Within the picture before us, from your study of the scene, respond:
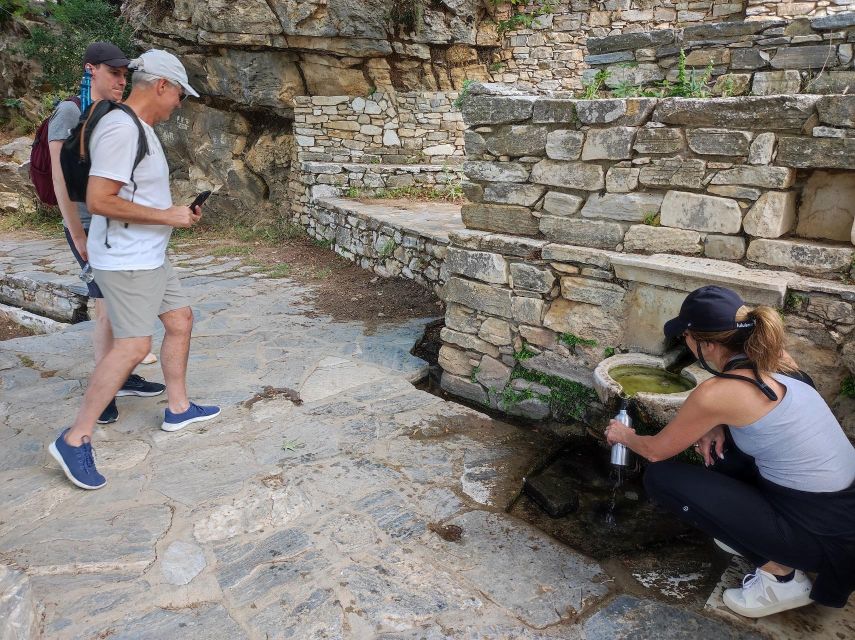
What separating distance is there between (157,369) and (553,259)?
9.33ft

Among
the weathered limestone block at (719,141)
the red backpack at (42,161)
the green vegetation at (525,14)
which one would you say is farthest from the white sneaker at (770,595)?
the green vegetation at (525,14)

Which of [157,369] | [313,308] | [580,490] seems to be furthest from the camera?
[313,308]

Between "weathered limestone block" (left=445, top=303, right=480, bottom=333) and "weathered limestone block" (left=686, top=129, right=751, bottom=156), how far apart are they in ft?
5.32

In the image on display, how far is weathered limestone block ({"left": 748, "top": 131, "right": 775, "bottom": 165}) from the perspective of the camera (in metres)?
2.66

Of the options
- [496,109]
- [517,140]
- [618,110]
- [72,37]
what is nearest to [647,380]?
[618,110]

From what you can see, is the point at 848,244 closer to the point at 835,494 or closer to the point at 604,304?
the point at 604,304

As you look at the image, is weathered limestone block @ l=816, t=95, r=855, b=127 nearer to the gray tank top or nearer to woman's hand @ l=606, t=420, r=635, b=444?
the gray tank top

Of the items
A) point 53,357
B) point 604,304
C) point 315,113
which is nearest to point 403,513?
point 604,304

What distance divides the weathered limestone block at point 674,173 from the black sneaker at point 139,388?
311cm

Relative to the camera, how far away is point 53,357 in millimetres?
4203

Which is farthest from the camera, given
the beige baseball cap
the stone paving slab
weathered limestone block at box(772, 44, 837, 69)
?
weathered limestone block at box(772, 44, 837, 69)

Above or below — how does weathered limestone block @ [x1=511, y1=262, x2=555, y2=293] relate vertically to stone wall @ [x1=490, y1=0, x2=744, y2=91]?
below

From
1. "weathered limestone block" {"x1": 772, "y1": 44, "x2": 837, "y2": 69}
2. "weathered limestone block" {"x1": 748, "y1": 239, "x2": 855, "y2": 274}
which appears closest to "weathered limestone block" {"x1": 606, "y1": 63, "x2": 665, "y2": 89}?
"weathered limestone block" {"x1": 772, "y1": 44, "x2": 837, "y2": 69}

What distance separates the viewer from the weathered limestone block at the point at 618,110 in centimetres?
294
